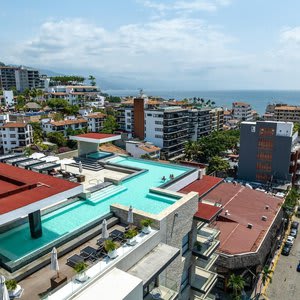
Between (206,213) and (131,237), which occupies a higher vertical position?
(131,237)

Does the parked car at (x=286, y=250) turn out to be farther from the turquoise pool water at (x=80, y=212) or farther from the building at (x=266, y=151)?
the building at (x=266, y=151)

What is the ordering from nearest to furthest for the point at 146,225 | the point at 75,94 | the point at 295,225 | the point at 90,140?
A: the point at 146,225
the point at 90,140
the point at 295,225
the point at 75,94

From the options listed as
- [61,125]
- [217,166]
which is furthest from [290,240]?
[61,125]

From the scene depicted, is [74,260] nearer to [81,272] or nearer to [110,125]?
[81,272]

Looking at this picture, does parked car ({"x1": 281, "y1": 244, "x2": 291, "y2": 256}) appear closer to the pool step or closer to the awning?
the pool step

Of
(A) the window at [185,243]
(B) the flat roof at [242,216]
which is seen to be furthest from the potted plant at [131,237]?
(B) the flat roof at [242,216]

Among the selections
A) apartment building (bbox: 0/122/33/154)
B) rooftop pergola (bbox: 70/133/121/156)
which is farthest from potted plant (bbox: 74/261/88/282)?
apartment building (bbox: 0/122/33/154)
